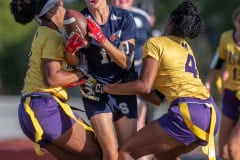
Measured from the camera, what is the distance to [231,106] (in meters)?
9.27

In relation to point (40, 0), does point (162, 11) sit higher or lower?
lower

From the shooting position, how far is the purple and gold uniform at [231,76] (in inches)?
361

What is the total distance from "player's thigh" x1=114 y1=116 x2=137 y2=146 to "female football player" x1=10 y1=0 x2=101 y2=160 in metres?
0.21

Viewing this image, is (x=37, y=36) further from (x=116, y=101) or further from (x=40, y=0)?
(x=116, y=101)

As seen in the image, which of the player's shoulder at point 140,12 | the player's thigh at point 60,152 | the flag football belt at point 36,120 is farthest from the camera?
the player's shoulder at point 140,12

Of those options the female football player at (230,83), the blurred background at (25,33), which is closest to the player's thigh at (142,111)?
the female football player at (230,83)

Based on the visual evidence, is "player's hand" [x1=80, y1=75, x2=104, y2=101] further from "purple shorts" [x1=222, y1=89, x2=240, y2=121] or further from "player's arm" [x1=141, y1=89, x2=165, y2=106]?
"purple shorts" [x1=222, y1=89, x2=240, y2=121]

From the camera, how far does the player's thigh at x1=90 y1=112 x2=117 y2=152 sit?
6.72 metres

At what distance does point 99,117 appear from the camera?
6.79 metres

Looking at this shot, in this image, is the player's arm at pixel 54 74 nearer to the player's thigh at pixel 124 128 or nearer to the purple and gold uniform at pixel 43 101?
the purple and gold uniform at pixel 43 101

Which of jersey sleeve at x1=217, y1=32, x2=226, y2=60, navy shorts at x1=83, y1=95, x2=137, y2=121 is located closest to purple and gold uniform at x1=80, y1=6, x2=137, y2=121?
navy shorts at x1=83, y1=95, x2=137, y2=121

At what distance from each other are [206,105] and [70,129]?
1079mm

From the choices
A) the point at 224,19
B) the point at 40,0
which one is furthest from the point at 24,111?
the point at 224,19

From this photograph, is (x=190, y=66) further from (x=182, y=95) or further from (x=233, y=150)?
(x=233, y=150)
